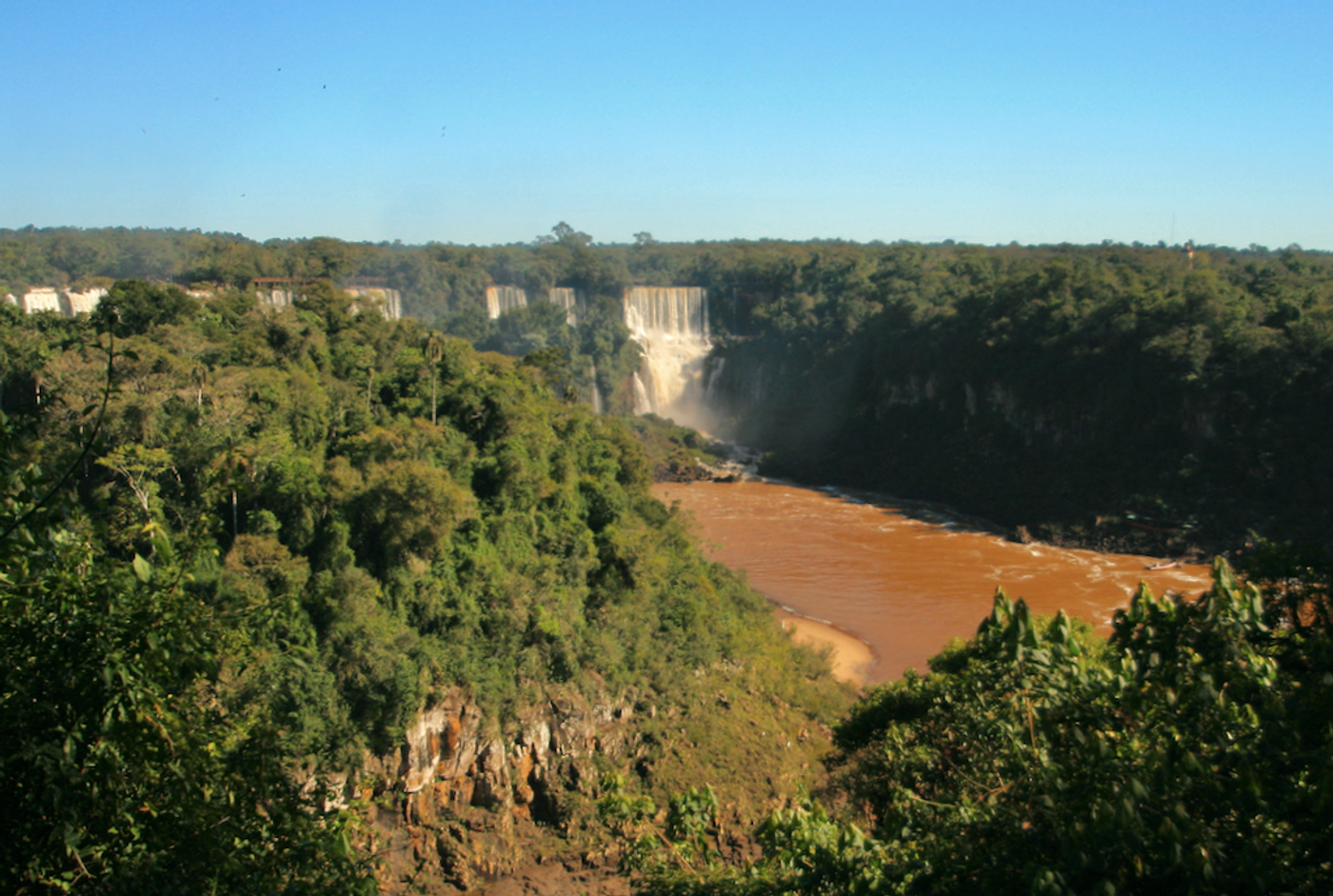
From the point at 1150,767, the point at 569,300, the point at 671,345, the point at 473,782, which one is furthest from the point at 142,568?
the point at 569,300

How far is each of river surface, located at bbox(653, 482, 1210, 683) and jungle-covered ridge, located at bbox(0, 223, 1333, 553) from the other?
Answer: 230 cm

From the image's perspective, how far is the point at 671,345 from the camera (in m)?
55.7

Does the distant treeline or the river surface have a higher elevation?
the distant treeline

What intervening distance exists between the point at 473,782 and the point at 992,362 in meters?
29.5

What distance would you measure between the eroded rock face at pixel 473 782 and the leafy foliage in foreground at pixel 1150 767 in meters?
8.72

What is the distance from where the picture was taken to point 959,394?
38.2 metres

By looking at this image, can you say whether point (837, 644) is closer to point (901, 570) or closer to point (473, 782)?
point (901, 570)

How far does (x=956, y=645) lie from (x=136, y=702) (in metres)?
11.7

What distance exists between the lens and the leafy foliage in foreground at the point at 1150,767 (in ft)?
9.82

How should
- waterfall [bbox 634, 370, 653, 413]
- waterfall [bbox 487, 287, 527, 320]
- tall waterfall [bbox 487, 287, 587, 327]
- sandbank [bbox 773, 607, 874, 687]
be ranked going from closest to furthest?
1. sandbank [bbox 773, 607, 874, 687]
2. waterfall [bbox 634, 370, 653, 413]
3. waterfall [bbox 487, 287, 527, 320]
4. tall waterfall [bbox 487, 287, 587, 327]

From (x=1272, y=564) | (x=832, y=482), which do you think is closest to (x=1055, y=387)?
(x=832, y=482)

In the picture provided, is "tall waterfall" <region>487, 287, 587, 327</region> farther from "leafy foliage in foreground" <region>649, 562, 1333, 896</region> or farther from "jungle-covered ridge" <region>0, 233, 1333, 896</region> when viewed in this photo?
"leafy foliage in foreground" <region>649, 562, 1333, 896</region>

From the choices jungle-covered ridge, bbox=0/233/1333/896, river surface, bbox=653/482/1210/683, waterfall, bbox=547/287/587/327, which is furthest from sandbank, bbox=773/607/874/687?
waterfall, bbox=547/287/587/327

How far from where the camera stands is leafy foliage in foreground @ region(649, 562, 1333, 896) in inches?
118
